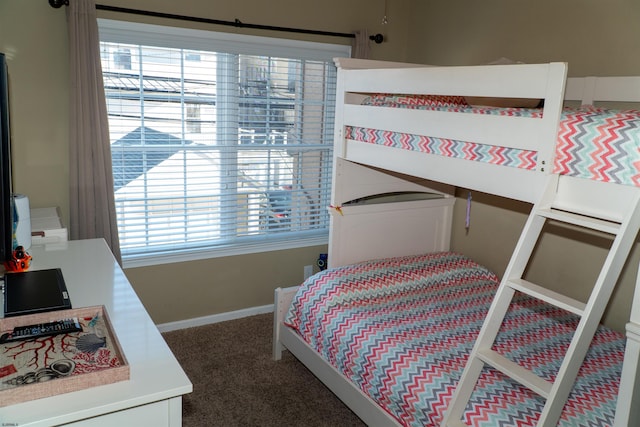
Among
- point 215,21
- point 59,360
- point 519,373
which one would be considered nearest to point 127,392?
point 59,360

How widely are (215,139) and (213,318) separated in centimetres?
116

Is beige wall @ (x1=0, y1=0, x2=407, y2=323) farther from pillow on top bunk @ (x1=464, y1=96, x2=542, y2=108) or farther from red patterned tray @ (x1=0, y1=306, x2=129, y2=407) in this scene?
red patterned tray @ (x1=0, y1=306, x2=129, y2=407)

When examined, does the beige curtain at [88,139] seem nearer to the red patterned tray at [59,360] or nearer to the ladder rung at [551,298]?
the red patterned tray at [59,360]

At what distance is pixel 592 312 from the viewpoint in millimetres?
1624

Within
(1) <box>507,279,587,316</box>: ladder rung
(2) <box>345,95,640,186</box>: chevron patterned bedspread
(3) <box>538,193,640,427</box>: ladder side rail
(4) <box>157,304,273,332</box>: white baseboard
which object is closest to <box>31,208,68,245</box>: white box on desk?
(4) <box>157,304,273,332</box>: white baseboard

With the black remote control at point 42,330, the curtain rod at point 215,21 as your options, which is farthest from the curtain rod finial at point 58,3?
the black remote control at point 42,330

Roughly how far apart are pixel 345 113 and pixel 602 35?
1396 millimetres

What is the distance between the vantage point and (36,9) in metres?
2.75

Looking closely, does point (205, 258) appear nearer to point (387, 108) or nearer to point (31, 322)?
point (387, 108)

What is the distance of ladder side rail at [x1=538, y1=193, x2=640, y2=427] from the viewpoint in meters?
1.60

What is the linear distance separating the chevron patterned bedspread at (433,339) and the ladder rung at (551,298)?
0.39 meters

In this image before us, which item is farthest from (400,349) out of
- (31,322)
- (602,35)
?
(602,35)

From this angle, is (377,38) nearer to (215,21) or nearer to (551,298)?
(215,21)

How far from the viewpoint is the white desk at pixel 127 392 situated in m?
1.15
